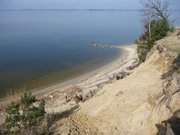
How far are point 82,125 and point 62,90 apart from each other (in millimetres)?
16215

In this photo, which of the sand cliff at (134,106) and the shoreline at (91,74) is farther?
the shoreline at (91,74)

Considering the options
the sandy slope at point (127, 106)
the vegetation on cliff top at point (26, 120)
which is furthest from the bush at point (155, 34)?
the vegetation on cliff top at point (26, 120)

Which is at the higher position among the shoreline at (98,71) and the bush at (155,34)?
the bush at (155,34)

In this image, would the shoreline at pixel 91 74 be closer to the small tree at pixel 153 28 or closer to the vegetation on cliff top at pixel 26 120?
the small tree at pixel 153 28

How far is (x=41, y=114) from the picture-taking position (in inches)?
634

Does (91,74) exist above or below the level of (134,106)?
below

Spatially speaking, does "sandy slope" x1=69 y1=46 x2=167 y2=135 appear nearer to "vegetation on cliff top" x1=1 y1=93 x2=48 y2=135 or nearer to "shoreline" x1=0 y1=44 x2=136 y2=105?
"vegetation on cliff top" x1=1 y1=93 x2=48 y2=135

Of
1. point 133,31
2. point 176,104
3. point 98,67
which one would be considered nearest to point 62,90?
point 98,67

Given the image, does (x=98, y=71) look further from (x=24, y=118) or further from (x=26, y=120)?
(x=24, y=118)

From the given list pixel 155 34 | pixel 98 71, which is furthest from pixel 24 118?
pixel 98 71

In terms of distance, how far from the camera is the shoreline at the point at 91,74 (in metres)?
31.8

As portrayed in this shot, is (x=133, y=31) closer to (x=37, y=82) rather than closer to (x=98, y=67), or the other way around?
(x=98, y=67)

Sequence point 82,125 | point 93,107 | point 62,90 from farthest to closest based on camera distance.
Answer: point 62,90, point 93,107, point 82,125

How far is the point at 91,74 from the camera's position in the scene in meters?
38.1
